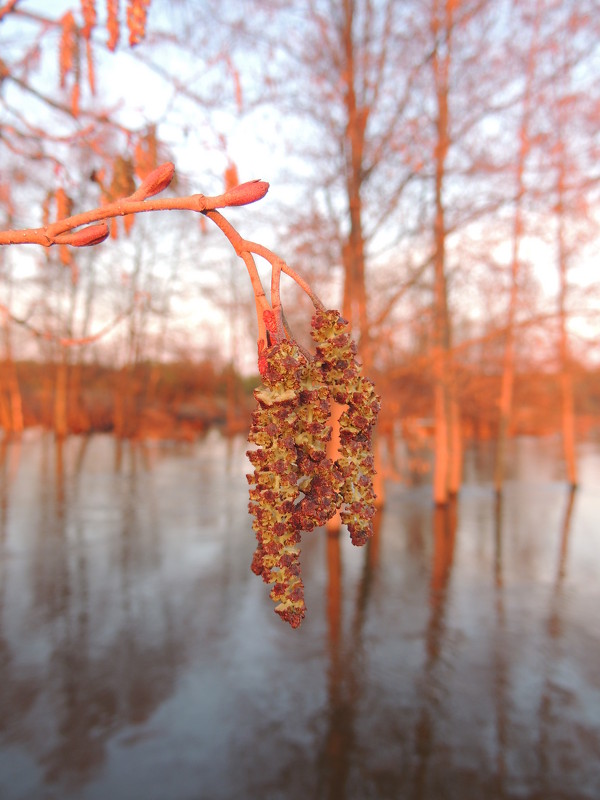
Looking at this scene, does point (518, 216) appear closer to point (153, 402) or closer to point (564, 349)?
point (564, 349)

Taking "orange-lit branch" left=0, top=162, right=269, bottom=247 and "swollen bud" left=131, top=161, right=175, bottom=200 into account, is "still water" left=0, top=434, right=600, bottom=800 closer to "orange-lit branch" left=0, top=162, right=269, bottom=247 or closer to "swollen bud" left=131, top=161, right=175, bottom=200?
"orange-lit branch" left=0, top=162, right=269, bottom=247

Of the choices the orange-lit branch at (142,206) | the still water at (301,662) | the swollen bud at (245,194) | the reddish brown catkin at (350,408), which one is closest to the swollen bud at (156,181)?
the orange-lit branch at (142,206)

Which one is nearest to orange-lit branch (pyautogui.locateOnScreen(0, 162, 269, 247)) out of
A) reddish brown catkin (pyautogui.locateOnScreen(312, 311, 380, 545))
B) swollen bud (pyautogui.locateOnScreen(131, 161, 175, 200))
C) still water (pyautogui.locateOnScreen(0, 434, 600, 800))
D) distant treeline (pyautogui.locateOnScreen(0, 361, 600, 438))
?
swollen bud (pyautogui.locateOnScreen(131, 161, 175, 200))

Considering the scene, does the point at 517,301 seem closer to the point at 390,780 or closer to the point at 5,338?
the point at 390,780

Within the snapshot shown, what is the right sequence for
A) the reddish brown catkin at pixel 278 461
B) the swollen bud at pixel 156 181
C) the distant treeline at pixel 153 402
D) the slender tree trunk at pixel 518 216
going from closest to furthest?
the reddish brown catkin at pixel 278 461
the swollen bud at pixel 156 181
the slender tree trunk at pixel 518 216
the distant treeline at pixel 153 402

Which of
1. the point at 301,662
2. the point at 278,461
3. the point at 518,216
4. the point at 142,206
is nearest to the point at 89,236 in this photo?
the point at 142,206

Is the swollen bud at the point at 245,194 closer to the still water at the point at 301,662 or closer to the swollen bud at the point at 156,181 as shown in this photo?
the swollen bud at the point at 156,181

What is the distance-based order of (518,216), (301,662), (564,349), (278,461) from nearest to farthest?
(278,461) → (301,662) → (518,216) → (564,349)
